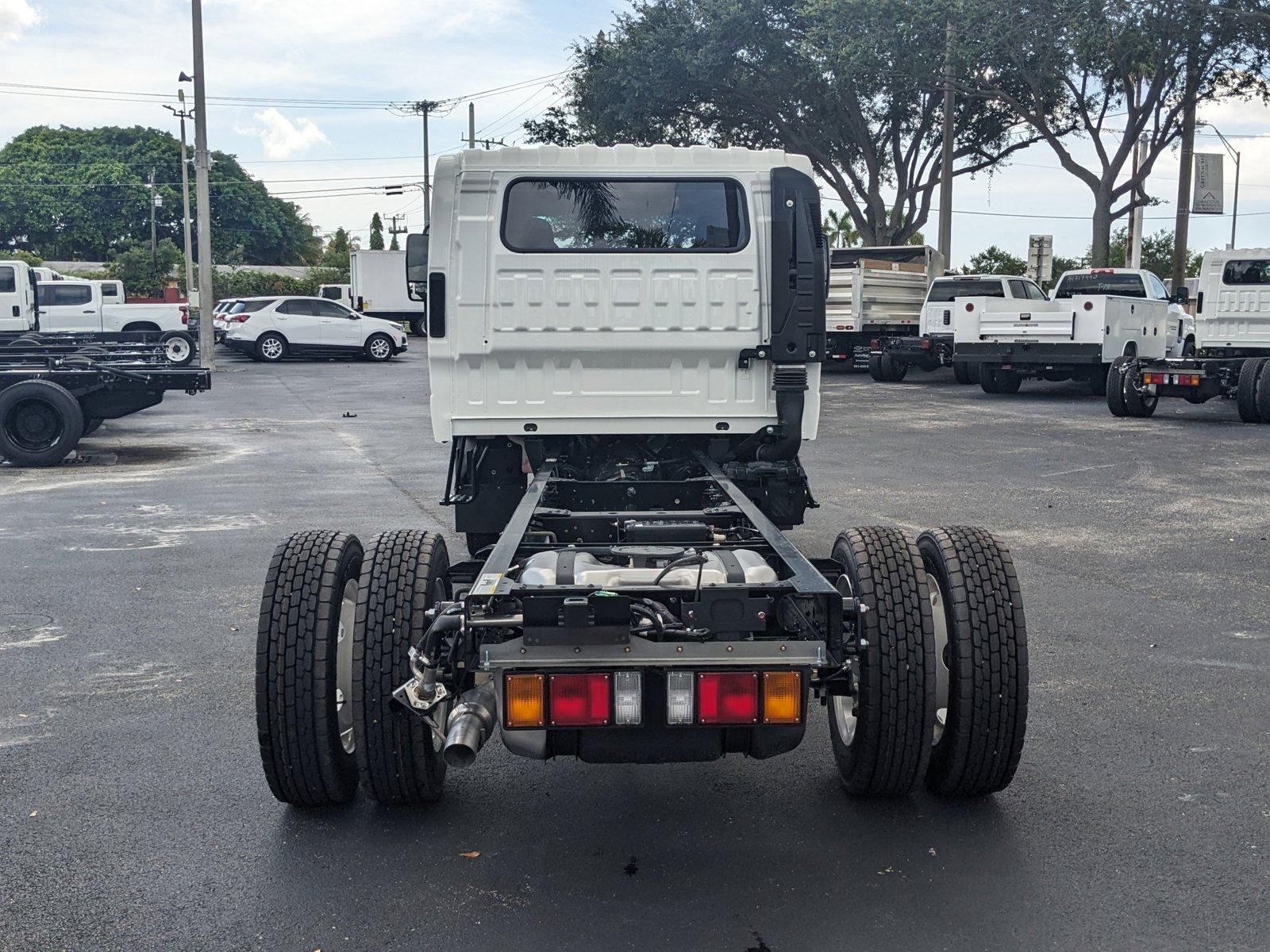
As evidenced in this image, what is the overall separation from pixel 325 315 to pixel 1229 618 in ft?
94.7

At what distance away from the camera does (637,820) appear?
4297 millimetres

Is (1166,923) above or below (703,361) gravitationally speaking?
below

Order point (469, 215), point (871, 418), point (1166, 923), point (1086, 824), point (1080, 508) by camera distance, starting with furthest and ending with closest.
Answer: point (871, 418), point (1080, 508), point (469, 215), point (1086, 824), point (1166, 923)

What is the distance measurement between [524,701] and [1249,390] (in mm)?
15497

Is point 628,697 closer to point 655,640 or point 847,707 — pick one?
point 655,640

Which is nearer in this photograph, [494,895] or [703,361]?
[494,895]

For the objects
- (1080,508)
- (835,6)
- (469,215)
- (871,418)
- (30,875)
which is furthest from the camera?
(835,6)

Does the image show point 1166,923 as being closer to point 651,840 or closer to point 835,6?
point 651,840

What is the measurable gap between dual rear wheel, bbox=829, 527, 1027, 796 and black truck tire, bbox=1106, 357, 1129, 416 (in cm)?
1437

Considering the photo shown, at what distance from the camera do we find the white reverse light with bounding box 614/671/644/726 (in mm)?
3572

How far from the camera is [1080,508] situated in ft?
34.6

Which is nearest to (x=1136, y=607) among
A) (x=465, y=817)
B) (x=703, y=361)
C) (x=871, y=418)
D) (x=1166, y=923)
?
(x=703, y=361)

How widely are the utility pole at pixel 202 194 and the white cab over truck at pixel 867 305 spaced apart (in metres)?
13.0

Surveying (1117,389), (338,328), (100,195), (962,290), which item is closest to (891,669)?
(1117,389)
